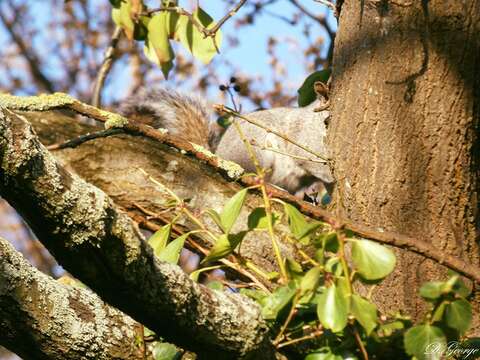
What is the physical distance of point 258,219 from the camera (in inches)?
42.8

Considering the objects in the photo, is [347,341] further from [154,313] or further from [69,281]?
[69,281]

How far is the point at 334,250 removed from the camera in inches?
38.6

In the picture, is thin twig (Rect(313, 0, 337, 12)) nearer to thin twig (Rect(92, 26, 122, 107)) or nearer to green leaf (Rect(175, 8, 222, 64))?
green leaf (Rect(175, 8, 222, 64))

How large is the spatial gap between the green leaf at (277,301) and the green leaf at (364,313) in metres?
0.09

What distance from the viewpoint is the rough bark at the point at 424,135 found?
4.75ft

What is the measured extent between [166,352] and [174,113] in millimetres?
4039

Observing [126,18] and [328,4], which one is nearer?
[328,4]

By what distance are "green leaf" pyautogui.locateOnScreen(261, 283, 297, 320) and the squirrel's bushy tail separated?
158 inches

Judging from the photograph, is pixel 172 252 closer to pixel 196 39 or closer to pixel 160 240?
pixel 160 240

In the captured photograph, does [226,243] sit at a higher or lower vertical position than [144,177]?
lower

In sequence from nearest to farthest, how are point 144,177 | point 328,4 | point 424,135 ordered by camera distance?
point 424,135
point 328,4
point 144,177

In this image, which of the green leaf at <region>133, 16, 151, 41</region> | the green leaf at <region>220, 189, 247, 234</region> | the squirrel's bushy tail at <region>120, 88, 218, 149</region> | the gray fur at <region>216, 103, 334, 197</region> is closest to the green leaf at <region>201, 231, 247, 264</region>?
the green leaf at <region>220, 189, 247, 234</region>

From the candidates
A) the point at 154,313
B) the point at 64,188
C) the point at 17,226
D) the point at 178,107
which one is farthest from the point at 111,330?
the point at 17,226

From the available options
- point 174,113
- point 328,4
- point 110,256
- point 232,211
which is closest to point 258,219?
point 232,211
